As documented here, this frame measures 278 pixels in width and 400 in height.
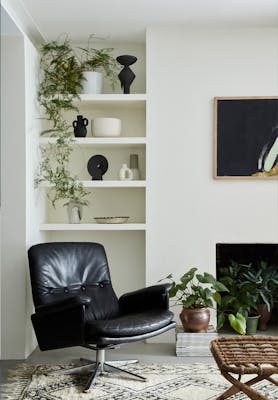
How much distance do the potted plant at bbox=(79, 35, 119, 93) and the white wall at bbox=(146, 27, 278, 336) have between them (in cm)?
38

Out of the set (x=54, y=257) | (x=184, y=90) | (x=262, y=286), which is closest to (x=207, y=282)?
(x=262, y=286)

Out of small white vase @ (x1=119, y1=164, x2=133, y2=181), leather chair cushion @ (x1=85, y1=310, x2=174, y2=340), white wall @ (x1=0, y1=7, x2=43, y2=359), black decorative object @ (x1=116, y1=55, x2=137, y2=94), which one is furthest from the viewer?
small white vase @ (x1=119, y1=164, x2=133, y2=181)

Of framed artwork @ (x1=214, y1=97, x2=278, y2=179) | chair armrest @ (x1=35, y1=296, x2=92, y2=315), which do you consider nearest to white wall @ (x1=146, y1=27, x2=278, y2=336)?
framed artwork @ (x1=214, y1=97, x2=278, y2=179)

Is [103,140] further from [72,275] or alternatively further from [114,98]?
[72,275]

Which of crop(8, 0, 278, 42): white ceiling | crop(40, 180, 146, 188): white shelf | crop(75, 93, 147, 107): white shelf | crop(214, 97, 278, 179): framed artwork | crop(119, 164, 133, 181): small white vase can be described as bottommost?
crop(40, 180, 146, 188): white shelf

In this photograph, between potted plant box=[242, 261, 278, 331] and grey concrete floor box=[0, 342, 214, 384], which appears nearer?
grey concrete floor box=[0, 342, 214, 384]

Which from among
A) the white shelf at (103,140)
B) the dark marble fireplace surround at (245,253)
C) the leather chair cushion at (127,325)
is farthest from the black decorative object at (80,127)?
the leather chair cushion at (127,325)

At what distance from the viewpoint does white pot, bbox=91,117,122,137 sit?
5.15 meters

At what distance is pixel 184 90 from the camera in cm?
514

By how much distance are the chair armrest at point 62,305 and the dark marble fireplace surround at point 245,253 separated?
1.98 metres

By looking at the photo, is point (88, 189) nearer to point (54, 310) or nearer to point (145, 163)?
point (145, 163)

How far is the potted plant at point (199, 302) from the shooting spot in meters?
4.74

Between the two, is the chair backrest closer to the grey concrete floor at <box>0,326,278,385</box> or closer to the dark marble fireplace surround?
the grey concrete floor at <box>0,326,278,385</box>

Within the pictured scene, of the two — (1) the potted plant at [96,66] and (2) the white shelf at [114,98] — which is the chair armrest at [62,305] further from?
(1) the potted plant at [96,66]
